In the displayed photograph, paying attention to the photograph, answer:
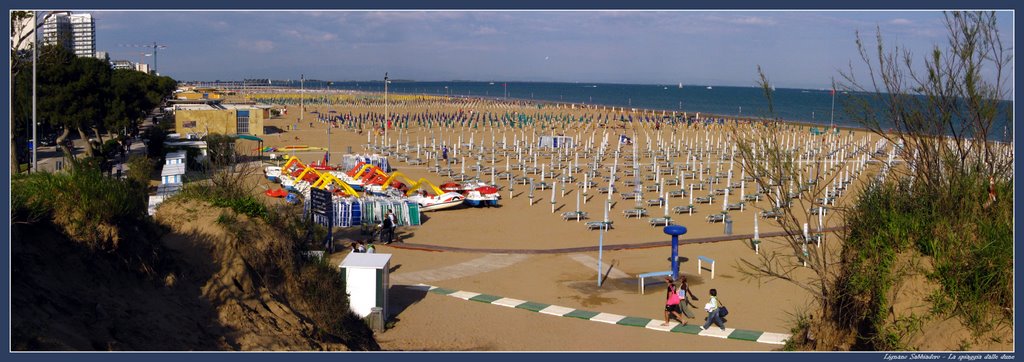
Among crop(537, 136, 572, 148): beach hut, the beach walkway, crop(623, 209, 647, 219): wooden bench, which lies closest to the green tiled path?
the beach walkway

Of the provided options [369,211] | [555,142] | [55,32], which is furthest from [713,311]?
[555,142]

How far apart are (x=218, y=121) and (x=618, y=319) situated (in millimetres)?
36106

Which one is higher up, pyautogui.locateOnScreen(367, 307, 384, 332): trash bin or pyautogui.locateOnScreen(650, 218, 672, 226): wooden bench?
pyautogui.locateOnScreen(650, 218, 672, 226): wooden bench

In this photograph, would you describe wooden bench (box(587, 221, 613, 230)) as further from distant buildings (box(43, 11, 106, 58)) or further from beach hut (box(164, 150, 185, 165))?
beach hut (box(164, 150, 185, 165))

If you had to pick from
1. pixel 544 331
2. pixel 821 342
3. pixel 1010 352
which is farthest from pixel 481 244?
pixel 1010 352

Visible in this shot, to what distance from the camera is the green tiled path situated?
10742mm

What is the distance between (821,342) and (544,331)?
12.1ft

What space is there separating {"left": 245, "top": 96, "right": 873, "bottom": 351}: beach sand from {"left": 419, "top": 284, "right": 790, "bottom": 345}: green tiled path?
202 mm

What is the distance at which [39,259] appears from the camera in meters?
8.02

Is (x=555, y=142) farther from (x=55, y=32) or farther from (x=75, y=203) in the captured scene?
(x=75, y=203)

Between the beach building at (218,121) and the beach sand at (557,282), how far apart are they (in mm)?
23278

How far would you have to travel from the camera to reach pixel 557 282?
47.6 ft

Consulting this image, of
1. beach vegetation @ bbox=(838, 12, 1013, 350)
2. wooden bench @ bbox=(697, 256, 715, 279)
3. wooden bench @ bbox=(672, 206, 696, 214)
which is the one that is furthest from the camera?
wooden bench @ bbox=(672, 206, 696, 214)

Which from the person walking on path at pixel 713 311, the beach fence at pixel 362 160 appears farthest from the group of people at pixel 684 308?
the beach fence at pixel 362 160
